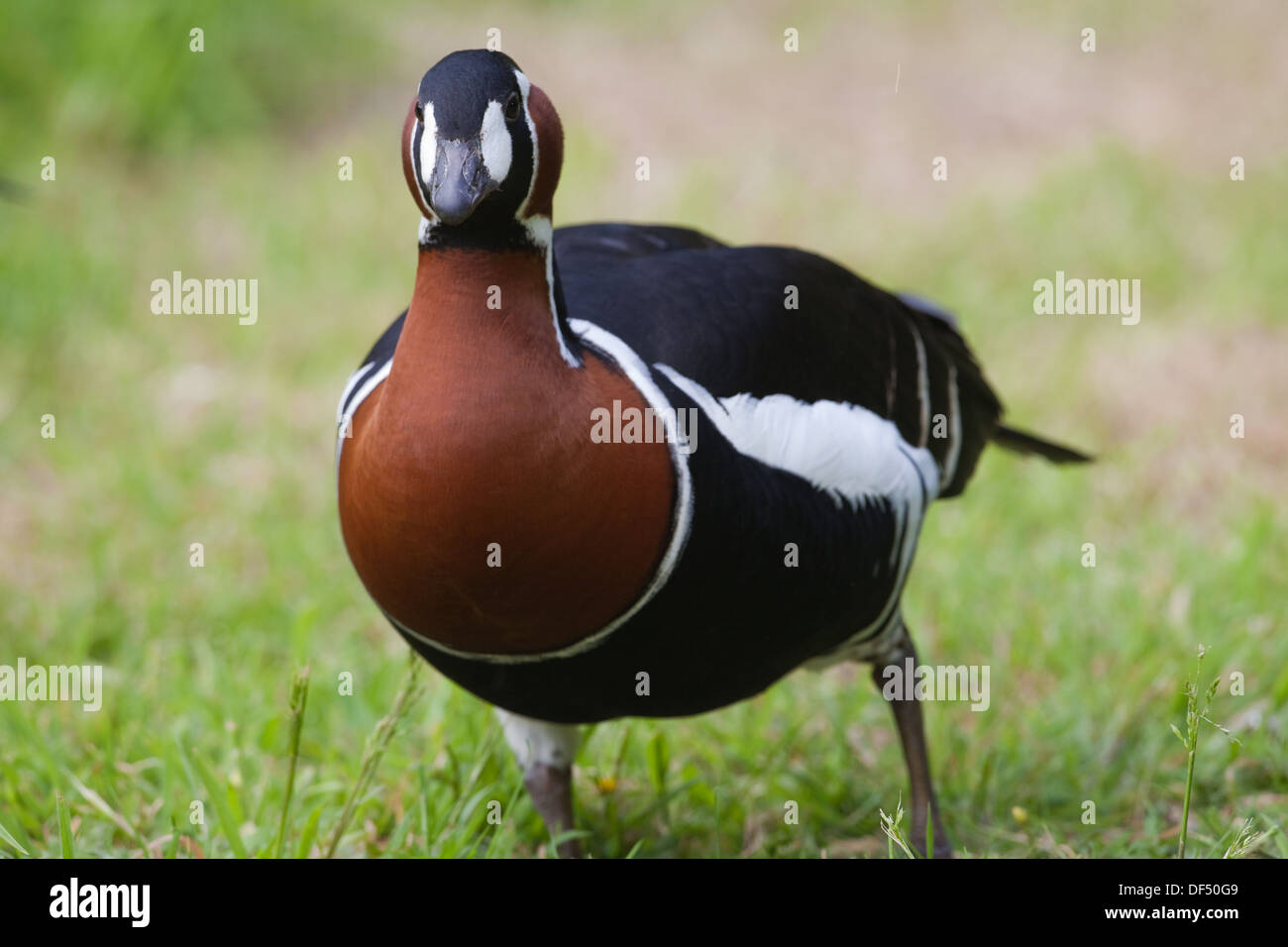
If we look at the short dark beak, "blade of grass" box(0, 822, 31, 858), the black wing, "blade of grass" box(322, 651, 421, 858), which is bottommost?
"blade of grass" box(0, 822, 31, 858)

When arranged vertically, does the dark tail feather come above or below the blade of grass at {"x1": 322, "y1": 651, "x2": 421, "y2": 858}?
above

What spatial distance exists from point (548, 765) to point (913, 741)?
765 mm

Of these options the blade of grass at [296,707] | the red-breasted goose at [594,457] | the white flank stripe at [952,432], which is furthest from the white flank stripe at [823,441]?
the blade of grass at [296,707]

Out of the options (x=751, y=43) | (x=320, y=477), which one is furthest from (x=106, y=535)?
(x=751, y=43)

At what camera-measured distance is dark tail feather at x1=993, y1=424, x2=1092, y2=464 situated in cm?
363

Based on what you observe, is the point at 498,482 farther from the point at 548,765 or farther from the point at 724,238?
the point at 724,238

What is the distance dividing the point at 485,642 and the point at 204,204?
4.68 metres

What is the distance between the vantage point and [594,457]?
2.24 m

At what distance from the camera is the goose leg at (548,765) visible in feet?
9.46

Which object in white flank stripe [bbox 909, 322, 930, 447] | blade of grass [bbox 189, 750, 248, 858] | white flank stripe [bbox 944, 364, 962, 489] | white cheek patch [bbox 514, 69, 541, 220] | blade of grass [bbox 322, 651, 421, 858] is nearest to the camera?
white cheek patch [bbox 514, 69, 541, 220]

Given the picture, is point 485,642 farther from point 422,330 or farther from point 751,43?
point 751,43

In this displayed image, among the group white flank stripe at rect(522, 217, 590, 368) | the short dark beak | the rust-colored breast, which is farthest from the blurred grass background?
the short dark beak

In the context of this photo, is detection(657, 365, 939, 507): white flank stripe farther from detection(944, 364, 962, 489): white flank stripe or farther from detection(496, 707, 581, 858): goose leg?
detection(496, 707, 581, 858): goose leg

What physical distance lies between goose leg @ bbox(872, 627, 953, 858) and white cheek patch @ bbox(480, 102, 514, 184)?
4.58 ft
